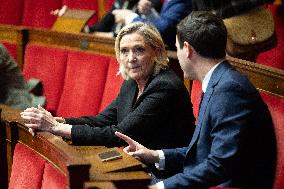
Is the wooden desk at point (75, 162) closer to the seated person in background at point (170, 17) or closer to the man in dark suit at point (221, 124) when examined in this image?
the man in dark suit at point (221, 124)

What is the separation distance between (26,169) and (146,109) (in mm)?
275

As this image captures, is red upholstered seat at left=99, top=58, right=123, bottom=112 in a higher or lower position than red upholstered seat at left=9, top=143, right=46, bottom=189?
lower

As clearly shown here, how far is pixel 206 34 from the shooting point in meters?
0.84

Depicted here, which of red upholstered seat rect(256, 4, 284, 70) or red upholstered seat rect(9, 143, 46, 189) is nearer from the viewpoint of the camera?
red upholstered seat rect(9, 143, 46, 189)

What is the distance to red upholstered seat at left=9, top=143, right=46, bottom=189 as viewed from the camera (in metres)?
0.81

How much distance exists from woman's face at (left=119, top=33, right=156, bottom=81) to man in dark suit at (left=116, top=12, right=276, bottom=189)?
24 centimetres

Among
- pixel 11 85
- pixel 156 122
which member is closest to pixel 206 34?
pixel 156 122

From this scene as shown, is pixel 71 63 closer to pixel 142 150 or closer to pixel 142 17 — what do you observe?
pixel 142 17

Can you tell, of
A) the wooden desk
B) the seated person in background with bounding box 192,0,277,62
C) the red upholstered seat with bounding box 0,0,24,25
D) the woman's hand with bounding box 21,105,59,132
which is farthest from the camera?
the red upholstered seat with bounding box 0,0,24,25

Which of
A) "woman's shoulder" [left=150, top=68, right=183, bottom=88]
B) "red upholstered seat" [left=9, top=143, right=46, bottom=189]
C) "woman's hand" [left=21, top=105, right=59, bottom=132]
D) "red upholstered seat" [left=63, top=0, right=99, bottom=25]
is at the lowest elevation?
"red upholstered seat" [left=9, top=143, right=46, bottom=189]

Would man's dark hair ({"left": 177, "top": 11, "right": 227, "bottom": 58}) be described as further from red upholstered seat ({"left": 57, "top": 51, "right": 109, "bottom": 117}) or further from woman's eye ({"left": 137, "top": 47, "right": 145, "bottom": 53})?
red upholstered seat ({"left": 57, "top": 51, "right": 109, "bottom": 117})

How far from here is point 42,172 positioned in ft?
2.63

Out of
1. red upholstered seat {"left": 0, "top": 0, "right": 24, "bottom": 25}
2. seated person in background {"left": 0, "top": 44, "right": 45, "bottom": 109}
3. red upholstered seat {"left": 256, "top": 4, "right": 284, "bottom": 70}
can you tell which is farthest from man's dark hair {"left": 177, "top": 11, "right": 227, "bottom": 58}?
red upholstered seat {"left": 0, "top": 0, "right": 24, "bottom": 25}

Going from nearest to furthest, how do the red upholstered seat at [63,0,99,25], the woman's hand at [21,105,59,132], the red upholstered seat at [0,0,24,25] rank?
the woman's hand at [21,105,59,132] < the red upholstered seat at [63,0,99,25] < the red upholstered seat at [0,0,24,25]
